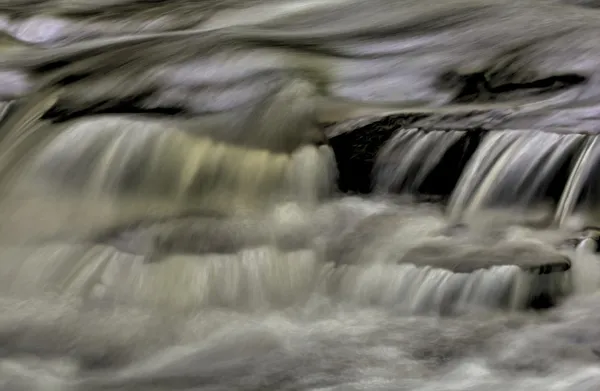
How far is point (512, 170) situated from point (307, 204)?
15.6 inches

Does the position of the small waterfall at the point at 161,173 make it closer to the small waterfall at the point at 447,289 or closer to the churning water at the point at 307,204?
the churning water at the point at 307,204

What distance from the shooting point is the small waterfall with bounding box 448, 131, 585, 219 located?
144 cm

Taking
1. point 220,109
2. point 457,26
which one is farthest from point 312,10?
point 220,109

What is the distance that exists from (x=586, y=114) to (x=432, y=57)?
0.48 m

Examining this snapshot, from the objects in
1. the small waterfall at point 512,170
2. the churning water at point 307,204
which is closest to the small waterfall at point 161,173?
the churning water at point 307,204

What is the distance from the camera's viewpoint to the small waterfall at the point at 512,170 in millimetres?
1442

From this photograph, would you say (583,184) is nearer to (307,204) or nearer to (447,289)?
(447,289)

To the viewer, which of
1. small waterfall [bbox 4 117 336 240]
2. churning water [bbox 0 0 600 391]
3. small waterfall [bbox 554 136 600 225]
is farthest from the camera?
small waterfall [bbox 4 117 336 240]

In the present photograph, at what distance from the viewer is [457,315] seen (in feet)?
3.87

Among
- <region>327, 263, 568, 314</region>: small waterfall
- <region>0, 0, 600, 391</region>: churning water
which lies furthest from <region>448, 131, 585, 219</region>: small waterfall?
<region>327, 263, 568, 314</region>: small waterfall

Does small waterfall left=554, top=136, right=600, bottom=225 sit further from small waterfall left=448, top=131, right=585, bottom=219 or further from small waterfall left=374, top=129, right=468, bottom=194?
small waterfall left=374, top=129, right=468, bottom=194

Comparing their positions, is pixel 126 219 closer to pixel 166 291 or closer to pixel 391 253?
pixel 166 291

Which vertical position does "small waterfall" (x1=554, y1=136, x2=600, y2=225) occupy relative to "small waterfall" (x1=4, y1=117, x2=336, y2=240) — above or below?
below

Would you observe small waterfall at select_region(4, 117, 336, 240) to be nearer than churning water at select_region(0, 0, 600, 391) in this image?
No
